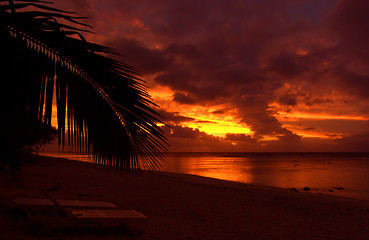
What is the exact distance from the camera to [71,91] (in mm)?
2598

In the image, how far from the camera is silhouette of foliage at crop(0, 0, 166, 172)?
7.62 feet

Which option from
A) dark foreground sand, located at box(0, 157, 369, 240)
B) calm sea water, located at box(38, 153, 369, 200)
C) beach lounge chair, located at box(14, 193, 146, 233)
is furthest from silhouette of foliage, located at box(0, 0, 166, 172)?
calm sea water, located at box(38, 153, 369, 200)

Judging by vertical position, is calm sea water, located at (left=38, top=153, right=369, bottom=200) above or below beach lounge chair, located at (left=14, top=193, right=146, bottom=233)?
below

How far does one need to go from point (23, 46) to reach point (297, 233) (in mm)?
6018

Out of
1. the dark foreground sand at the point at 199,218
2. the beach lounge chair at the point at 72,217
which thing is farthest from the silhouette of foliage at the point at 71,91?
the dark foreground sand at the point at 199,218

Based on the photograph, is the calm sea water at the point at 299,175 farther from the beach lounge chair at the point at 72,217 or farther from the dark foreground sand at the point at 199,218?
the beach lounge chair at the point at 72,217

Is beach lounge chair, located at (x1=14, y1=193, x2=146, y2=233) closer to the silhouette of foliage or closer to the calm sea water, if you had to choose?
the silhouette of foliage

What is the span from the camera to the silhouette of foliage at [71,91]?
2.32m

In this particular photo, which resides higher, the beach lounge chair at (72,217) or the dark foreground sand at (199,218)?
the beach lounge chair at (72,217)

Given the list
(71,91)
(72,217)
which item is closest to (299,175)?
(72,217)

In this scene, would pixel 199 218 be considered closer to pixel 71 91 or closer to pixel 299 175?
pixel 71 91

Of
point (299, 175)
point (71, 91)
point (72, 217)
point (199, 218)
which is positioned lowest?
point (299, 175)

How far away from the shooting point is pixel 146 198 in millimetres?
9430

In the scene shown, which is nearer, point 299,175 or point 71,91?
point 71,91
